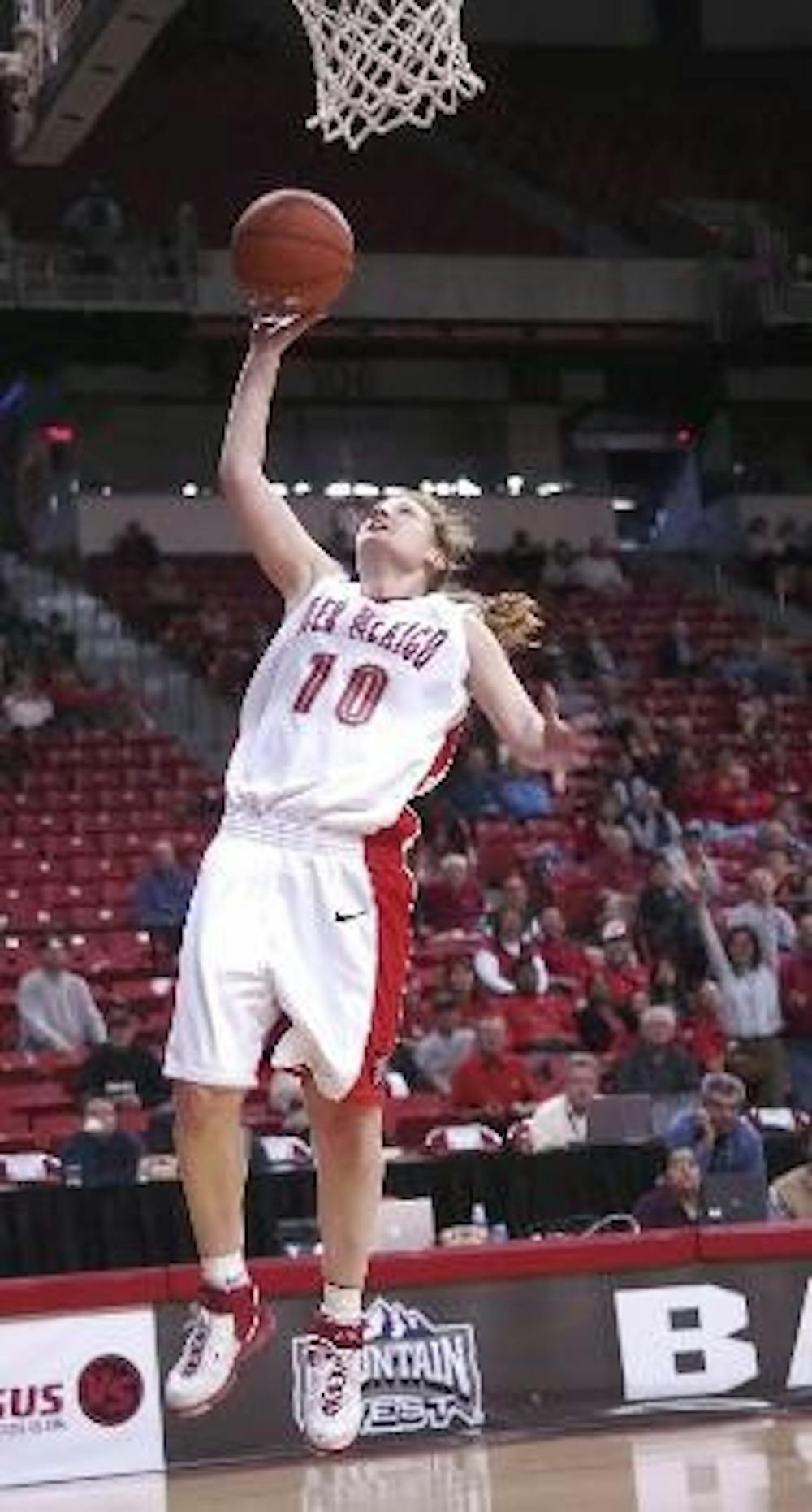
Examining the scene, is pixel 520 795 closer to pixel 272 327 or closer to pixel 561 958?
pixel 561 958

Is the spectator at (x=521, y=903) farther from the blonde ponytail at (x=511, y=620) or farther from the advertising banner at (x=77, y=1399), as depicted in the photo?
the blonde ponytail at (x=511, y=620)

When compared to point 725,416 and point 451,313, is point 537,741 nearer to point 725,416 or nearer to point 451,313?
point 451,313

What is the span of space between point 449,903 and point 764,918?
6.35 ft

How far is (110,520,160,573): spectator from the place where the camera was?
24062mm

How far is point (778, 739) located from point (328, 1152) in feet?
51.8

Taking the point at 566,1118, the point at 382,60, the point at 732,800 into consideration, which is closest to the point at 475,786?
the point at 732,800

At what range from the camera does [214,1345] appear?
5512mm

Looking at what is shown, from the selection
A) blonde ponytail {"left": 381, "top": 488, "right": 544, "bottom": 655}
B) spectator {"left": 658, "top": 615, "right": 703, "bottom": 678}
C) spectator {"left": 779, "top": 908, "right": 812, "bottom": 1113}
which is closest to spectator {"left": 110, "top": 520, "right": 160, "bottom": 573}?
spectator {"left": 658, "top": 615, "right": 703, "bottom": 678}

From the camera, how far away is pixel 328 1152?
563 cm

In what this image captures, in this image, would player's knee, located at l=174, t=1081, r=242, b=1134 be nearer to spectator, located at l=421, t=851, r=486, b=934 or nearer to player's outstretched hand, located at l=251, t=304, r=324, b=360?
player's outstretched hand, located at l=251, t=304, r=324, b=360

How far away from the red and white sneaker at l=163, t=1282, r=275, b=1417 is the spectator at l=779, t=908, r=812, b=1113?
30.4 feet

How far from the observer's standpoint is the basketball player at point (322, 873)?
17.9 feet

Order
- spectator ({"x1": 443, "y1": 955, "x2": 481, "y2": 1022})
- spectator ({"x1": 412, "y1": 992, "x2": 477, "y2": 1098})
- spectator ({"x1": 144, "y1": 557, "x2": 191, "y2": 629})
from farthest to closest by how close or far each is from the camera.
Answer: spectator ({"x1": 144, "y1": 557, "x2": 191, "y2": 629}) → spectator ({"x1": 443, "y1": 955, "x2": 481, "y2": 1022}) → spectator ({"x1": 412, "y1": 992, "x2": 477, "y2": 1098})

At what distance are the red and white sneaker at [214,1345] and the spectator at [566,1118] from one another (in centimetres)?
659
